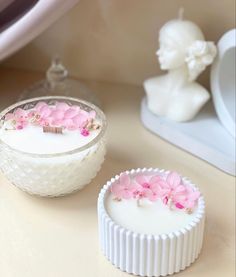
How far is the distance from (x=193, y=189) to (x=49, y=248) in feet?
0.47

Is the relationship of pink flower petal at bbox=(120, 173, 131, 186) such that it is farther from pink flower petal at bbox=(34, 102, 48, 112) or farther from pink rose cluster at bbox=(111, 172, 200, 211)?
pink flower petal at bbox=(34, 102, 48, 112)

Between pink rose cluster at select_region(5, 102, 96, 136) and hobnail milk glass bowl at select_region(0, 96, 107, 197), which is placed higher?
pink rose cluster at select_region(5, 102, 96, 136)

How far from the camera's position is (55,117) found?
645 millimetres

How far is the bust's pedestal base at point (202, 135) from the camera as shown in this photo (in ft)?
2.22

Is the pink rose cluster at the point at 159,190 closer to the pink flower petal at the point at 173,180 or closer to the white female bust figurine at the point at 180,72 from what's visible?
the pink flower petal at the point at 173,180

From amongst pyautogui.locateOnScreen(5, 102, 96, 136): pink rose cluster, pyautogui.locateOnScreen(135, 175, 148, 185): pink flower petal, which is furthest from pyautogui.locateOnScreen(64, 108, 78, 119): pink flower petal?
pyautogui.locateOnScreen(135, 175, 148, 185): pink flower petal

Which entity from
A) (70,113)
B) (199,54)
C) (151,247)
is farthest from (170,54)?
(151,247)

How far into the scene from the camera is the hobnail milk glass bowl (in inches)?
23.2

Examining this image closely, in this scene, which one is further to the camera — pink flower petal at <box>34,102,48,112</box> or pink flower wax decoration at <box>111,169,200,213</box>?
pink flower petal at <box>34,102,48,112</box>

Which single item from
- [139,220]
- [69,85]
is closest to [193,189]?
[139,220]

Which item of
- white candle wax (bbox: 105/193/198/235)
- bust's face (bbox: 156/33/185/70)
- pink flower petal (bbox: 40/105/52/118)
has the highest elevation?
bust's face (bbox: 156/33/185/70)

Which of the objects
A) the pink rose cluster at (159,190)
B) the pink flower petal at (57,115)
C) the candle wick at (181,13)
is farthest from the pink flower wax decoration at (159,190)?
the candle wick at (181,13)

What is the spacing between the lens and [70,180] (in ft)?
2.00

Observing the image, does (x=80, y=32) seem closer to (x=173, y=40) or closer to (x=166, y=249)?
(x=173, y=40)
